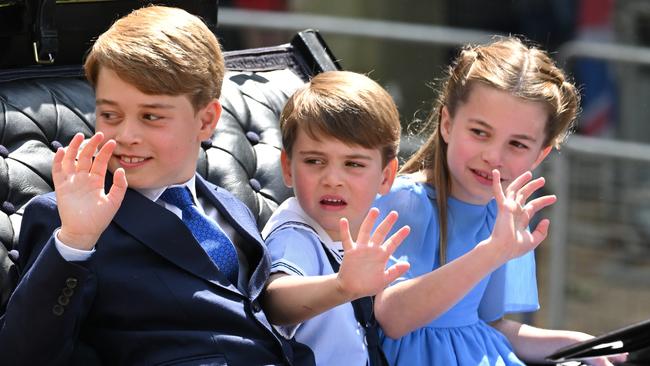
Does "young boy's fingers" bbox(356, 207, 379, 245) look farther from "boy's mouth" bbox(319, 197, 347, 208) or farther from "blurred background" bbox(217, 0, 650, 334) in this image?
"blurred background" bbox(217, 0, 650, 334)

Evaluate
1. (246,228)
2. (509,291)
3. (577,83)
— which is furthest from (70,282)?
(577,83)

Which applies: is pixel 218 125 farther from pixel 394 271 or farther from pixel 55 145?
pixel 394 271

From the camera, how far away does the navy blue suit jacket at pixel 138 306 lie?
228 centimetres

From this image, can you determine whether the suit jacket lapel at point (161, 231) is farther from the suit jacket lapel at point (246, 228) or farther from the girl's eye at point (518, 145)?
the girl's eye at point (518, 145)

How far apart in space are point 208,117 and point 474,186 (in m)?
0.66

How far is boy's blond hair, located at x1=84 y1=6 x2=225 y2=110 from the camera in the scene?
7.88 feet

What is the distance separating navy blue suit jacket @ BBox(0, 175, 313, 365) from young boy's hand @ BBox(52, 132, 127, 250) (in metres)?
0.05

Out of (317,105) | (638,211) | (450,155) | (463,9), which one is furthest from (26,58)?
(463,9)

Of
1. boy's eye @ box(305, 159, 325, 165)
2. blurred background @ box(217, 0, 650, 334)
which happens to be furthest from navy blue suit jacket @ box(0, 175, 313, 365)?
blurred background @ box(217, 0, 650, 334)

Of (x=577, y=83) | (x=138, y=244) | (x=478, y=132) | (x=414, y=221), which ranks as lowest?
(x=577, y=83)

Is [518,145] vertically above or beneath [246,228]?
above

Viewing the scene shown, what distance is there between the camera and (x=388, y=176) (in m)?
2.80

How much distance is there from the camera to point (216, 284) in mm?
2482

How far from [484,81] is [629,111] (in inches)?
154
